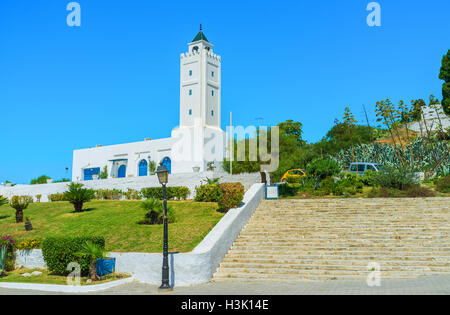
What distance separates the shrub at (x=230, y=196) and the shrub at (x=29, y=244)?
7.01 metres

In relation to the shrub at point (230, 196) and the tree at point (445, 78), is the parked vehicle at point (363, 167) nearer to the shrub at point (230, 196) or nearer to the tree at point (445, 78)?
the shrub at point (230, 196)

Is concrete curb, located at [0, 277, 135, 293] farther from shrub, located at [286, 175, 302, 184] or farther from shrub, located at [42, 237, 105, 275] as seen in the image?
shrub, located at [286, 175, 302, 184]

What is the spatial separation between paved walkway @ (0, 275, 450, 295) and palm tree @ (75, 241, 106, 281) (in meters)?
1.04

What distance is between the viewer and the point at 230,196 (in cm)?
1580

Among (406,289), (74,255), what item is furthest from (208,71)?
(406,289)

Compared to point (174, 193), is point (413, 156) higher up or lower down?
higher up

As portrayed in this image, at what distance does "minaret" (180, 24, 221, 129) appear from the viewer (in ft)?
130

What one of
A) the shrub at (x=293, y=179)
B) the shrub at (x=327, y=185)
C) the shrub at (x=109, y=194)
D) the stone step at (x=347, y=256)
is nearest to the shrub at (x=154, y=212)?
the stone step at (x=347, y=256)

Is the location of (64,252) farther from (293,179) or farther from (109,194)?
(293,179)

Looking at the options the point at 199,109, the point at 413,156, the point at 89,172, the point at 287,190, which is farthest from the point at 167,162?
the point at 413,156

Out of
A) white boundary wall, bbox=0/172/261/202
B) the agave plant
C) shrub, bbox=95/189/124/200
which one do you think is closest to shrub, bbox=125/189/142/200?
shrub, bbox=95/189/124/200

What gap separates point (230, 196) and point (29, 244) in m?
7.62

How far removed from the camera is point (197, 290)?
10.0m
